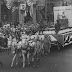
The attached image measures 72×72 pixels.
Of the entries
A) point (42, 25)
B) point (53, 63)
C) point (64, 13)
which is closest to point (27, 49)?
point (53, 63)

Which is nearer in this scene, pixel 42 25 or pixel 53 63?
pixel 53 63

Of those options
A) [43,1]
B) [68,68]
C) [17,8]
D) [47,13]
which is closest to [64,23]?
[47,13]

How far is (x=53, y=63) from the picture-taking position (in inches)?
367

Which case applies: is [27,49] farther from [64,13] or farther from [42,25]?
[64,13]

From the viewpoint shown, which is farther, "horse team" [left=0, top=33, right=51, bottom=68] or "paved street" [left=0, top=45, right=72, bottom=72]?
"horse team" [left=0, top=33, right=51, bottom=68]

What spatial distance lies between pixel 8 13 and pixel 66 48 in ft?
12.0

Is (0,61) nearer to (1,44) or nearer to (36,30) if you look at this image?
(1,44)

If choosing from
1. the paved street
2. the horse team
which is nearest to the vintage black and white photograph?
the paved street

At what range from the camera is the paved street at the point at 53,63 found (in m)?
8.33

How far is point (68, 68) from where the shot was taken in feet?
27.9

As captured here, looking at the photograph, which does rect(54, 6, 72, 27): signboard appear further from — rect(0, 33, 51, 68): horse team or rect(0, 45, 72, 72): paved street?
rect(0, 33, 51, 68): horse team

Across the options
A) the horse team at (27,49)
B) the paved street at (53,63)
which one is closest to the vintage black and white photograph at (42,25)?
the paved street at (53,63)

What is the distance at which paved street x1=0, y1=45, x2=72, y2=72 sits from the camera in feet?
27.3

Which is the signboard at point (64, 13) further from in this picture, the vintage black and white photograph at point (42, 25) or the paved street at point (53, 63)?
the paved street at point (53, 63)
